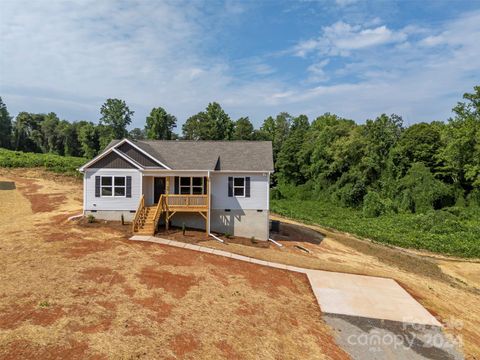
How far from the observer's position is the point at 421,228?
92.0 ft

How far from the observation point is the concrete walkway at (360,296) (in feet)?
34.0

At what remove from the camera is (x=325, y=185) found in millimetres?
49375

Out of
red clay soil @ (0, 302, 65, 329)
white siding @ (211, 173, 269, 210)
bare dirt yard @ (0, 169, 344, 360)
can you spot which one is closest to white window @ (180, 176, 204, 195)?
white siding @ (211, 173, 269, 210)

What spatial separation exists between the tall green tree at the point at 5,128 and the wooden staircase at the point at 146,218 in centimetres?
7061

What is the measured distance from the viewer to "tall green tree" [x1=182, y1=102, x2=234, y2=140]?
221 ft

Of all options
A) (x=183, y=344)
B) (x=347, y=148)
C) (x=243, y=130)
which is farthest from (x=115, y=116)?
(x=183, y=344)

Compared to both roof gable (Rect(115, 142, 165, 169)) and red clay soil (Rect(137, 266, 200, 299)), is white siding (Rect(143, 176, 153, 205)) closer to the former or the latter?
roof gable (Rect(115, 142, 165, 169))

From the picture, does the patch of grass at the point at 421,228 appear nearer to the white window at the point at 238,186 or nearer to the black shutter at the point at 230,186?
the white window at the point at 238,186

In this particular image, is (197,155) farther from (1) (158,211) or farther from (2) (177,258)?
(2) (177,258)

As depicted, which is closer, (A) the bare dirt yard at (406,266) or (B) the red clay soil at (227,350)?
(B) the red clay soil at (227,350)

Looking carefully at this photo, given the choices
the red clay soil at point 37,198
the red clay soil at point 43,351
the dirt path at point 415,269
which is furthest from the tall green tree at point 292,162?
the red clay soil at point 43,351

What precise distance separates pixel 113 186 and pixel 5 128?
2818 inches

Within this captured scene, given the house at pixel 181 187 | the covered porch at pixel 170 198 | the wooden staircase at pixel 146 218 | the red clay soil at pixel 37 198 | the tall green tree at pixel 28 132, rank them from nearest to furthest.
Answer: the wooden staircase at pixel 146 218 → the covered porch at pixel 170 198 → the house at pixel 181 187 → the red clay soil at pixel 37 198 → the tall green tree at pixel 28 132

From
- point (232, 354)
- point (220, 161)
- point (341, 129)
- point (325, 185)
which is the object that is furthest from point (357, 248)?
point (341, 129)
